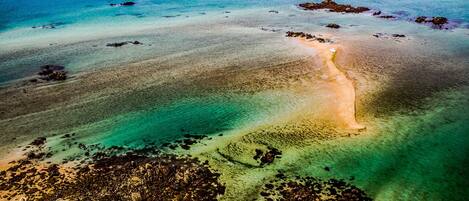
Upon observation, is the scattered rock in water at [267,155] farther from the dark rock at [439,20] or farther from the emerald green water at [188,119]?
the dark rock at [439,20]

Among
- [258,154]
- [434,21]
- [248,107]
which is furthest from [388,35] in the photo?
[258,154]

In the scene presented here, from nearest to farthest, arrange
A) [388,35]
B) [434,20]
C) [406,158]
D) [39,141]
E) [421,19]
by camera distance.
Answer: [406,158] → [39,141] → [388,35] → [434,20] → [421,19]

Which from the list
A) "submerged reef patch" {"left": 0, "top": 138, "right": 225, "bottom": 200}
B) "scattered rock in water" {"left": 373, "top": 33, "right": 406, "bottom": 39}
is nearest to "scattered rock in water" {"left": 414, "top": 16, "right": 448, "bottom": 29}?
"scattered rock in water" {"left": 373, "top": 33, "right": 406, "bottom": 39}

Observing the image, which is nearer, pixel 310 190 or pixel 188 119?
pixel 310 190

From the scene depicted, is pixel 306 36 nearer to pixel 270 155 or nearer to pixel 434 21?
pixel 434 21

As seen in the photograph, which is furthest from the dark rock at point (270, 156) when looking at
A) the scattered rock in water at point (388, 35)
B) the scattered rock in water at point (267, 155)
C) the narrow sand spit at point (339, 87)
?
the scattered rock in water at point (388, 35)
